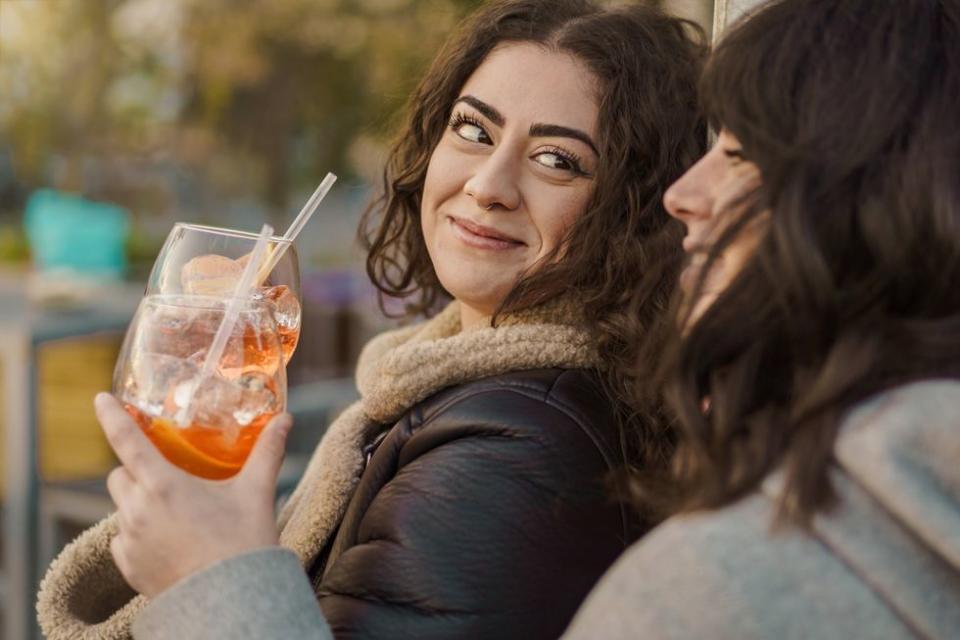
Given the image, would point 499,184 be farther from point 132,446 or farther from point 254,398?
point 132,446

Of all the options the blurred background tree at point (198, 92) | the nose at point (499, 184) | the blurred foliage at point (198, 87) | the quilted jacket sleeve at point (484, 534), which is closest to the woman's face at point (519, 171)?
the nose at point (499, 184)

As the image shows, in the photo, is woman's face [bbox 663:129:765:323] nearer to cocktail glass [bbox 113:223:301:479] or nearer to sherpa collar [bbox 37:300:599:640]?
sherpa collar [bbox 37:300:599:640]

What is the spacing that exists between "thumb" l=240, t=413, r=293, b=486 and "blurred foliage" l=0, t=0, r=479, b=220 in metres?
7.19

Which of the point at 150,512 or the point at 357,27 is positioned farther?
the point at 357,27

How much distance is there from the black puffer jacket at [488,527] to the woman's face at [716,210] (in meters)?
0.33

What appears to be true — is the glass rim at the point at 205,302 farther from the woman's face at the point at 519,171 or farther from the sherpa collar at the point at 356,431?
the woman's face at the point at 519,171

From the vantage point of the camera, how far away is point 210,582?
1.21 m

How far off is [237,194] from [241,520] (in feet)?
40.6

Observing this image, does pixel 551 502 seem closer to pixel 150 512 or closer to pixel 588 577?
pixel 588 577

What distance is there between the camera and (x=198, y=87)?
11.0 metres

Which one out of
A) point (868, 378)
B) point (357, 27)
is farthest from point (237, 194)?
point (868, 378)

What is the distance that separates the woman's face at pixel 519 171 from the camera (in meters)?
1.82

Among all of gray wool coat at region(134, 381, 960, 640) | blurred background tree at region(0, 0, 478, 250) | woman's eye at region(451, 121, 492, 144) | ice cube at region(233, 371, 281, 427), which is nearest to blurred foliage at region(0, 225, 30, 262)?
blurred background tree at region(0, 0, 478, 250)

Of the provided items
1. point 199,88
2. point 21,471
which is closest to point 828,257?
point 21,471
